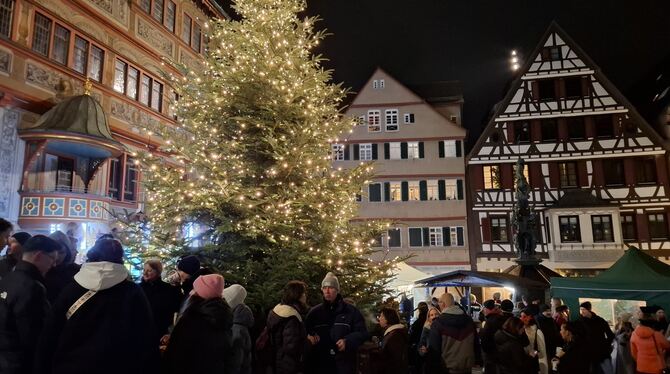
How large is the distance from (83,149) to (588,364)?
14.2 metres

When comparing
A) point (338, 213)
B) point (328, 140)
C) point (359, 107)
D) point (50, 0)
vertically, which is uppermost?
point (359, 107)

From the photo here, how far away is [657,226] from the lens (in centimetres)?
2686

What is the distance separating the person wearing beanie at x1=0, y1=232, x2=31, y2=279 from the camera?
16.7 feet

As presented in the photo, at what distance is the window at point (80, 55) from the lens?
1445 cm

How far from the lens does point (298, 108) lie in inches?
355

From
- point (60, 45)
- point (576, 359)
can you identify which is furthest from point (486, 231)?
point (60, 45)

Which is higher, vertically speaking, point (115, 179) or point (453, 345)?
point (115, 179)

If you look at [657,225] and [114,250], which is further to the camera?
[657,225]

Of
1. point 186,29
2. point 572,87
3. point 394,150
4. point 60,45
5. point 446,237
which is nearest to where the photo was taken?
point 60,45

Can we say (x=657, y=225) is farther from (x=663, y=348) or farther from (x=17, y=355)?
(x=17, y=355)

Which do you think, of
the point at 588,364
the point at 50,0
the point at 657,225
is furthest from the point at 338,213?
the point at 657,225

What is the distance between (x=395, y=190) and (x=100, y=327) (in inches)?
1066

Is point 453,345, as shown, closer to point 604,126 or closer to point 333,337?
point 333,337

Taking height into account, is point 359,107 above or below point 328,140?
above
